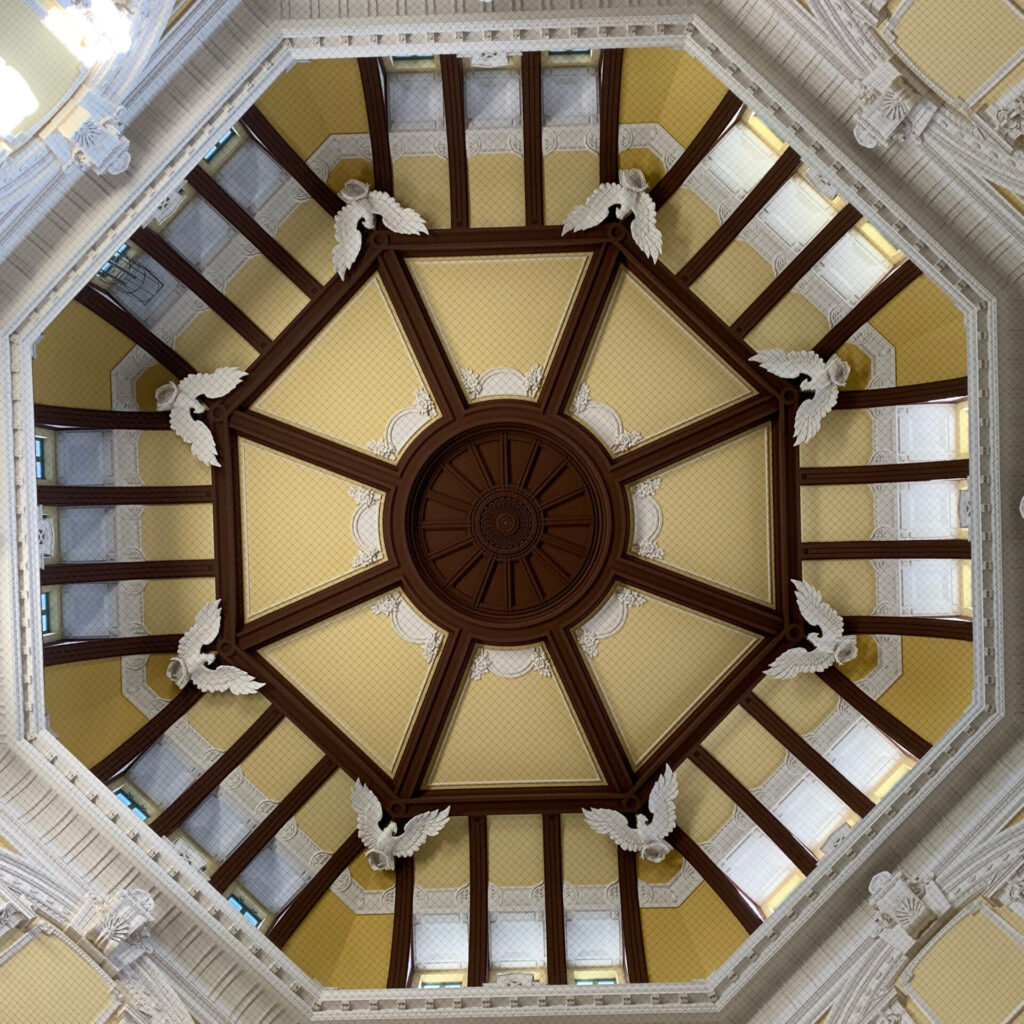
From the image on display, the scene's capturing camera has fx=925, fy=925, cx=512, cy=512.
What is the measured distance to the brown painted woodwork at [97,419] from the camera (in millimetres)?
14836

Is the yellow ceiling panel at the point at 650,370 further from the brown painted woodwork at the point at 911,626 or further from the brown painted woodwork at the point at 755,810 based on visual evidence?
the brown painted woodwork at the point at 755,810

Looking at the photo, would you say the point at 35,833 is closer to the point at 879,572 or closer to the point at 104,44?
the point at 104,44

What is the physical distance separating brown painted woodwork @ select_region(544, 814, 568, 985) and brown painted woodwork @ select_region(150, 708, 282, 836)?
5550 mm

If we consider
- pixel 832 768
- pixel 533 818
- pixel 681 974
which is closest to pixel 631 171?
pixel 832 768

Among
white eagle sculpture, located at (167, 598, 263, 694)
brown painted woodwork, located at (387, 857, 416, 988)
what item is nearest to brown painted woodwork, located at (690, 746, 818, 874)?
brown painted woodwork, located at (387, 857, 416, 988)

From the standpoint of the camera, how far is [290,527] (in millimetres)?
17891

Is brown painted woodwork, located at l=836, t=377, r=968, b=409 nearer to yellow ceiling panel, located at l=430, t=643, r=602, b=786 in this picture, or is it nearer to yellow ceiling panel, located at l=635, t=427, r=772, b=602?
yellow ceiling panel, located at l=635, t=427, r=772, b=602

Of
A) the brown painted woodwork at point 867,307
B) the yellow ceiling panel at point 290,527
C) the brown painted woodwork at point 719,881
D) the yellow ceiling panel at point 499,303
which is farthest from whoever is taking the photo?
the yellow ceiling panel at point 290,527

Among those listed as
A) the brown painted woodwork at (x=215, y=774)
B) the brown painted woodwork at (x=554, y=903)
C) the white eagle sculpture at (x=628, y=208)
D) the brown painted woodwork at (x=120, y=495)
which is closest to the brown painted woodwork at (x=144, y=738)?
the brown painted woodwork at (x=215, y=774)

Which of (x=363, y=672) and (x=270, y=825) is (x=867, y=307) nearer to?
(x=363, y=672)

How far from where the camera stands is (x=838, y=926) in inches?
547

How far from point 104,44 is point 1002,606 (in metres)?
14.0

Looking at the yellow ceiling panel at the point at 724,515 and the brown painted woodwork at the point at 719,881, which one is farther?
the yellow ceiling panel at the point at 724,515

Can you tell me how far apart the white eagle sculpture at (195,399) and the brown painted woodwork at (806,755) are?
1098cm
